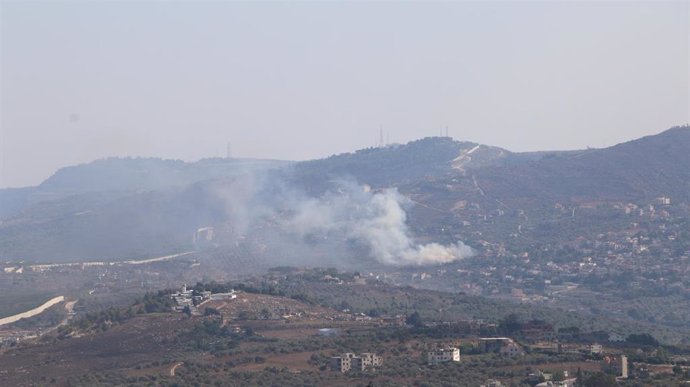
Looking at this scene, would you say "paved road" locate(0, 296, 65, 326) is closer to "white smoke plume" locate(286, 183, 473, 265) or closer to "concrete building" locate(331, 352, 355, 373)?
"white smoke plume" locate(286, 183, 473, 265)

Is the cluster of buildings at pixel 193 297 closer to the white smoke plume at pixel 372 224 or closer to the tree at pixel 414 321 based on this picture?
the tree at pixel 414 321

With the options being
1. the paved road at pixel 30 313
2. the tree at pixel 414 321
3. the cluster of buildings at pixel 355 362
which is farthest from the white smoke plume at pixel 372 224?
the cluster of buildings at pixel 355 362

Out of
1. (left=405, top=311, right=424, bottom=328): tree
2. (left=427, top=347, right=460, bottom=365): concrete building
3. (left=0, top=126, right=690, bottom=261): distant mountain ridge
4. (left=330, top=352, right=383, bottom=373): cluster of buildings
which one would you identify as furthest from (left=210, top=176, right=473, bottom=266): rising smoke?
(left=330, top=352, right=383, bottom=373): cluster of buildings

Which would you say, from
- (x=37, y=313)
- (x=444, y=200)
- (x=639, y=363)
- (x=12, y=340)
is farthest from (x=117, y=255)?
(x=639, y=363)

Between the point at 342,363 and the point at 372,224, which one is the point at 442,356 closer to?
the point at 342,363

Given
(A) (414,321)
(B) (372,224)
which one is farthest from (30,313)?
(B) (372,224)

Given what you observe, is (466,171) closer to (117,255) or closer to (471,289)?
(117,255)
